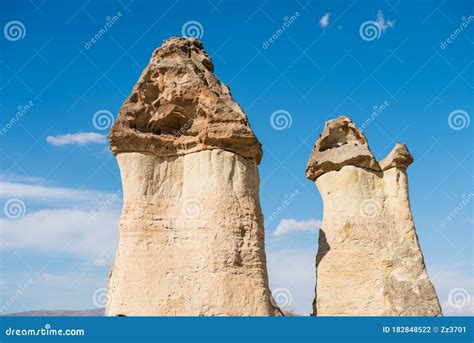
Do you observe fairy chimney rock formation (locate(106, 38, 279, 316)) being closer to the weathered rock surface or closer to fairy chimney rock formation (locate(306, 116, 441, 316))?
fairy chimney rock formation (locate(306, 116, 441, 316))

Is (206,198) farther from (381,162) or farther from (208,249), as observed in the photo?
(381,162)

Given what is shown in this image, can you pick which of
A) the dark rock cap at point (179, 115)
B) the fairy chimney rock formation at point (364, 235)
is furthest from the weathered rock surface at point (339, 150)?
the dark rock cap at point (179, 115)

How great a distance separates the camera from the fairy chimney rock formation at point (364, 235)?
23.4 meters

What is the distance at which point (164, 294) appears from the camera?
18.6 meters

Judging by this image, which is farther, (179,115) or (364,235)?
(364,235)

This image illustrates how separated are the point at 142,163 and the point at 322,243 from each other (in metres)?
8.04

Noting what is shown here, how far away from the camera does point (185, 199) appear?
64.8 ft

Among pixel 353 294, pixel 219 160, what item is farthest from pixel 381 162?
pixel 219 160

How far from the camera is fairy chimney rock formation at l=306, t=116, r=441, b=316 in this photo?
76.7 feet

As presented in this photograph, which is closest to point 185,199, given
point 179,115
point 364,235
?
point 179,115

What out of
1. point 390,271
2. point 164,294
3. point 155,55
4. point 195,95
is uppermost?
point 155,55

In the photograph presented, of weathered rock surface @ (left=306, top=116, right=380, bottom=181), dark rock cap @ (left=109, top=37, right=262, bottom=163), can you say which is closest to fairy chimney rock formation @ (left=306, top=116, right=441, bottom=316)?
weathered rock surface @ (left=306, top=116, right=380, bottom=181)

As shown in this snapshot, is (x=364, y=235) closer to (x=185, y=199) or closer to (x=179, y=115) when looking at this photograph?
(x=185, y=199)

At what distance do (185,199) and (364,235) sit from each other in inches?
301
